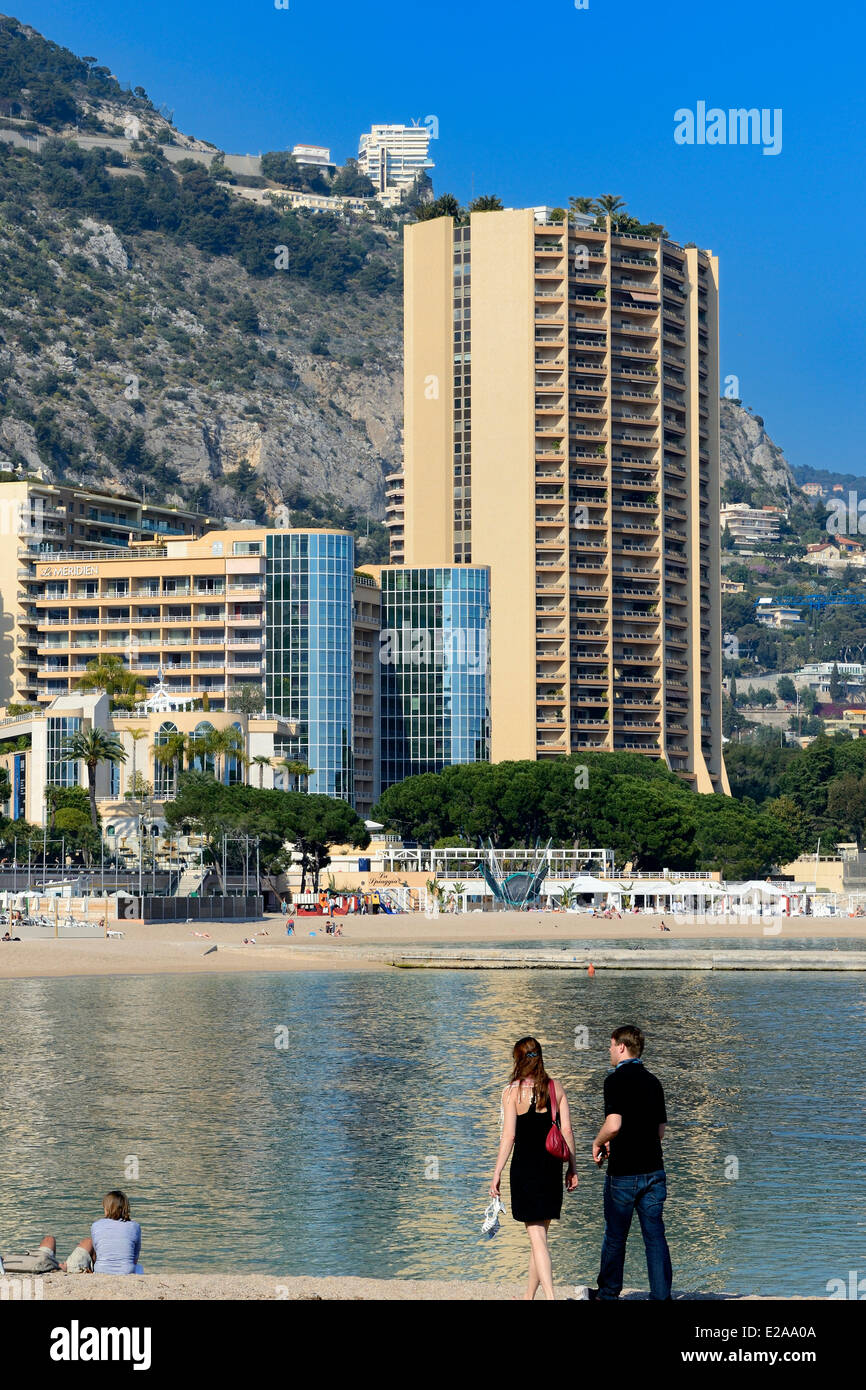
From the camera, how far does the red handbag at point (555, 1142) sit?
15.6 metres

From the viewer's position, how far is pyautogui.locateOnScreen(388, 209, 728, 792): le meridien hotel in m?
184

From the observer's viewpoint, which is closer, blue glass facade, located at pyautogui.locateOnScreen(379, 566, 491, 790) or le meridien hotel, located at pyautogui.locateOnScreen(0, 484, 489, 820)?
le meridien hotel, located at pyautogui.locateOnScreen(0, 484, 489, 820)

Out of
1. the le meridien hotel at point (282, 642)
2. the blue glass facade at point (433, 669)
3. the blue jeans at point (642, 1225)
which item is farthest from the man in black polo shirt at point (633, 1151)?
the blue glass facade at point (433, 669)

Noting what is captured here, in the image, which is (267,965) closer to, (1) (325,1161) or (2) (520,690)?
(1) (325,1161)

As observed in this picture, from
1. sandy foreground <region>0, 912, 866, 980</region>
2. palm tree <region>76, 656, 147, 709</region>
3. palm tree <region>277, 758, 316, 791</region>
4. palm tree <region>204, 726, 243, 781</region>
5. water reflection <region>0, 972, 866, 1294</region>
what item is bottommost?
sandy foreground <region>0, 912, 866, 980</region>

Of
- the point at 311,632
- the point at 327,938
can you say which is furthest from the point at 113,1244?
the point at 311,632

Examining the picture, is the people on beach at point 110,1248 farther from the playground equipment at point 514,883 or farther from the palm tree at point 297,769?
the palm tree at point 297,769

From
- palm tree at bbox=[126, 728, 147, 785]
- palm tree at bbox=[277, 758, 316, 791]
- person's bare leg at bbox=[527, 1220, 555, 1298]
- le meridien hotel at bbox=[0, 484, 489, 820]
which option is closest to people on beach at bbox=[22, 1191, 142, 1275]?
person's bare leg at bbox=[527, 1220, 555, 1298]

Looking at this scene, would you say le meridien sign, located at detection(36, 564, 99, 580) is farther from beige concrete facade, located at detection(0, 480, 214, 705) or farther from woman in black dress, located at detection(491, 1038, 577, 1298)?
woman in black dress, located at detection(491, 1038, 577, 1298)

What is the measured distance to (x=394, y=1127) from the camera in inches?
1468

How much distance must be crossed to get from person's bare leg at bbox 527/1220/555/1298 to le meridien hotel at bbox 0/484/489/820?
143211 millimetres

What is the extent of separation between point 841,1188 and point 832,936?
9144 centimetres

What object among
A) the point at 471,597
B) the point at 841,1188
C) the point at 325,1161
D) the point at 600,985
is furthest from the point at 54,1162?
the point at 471,597

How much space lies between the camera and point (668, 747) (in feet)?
618
